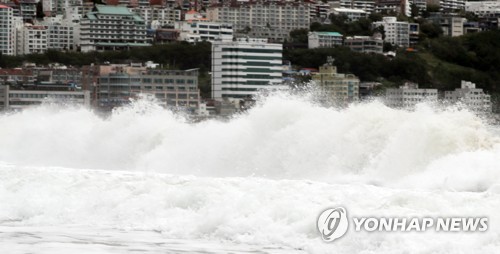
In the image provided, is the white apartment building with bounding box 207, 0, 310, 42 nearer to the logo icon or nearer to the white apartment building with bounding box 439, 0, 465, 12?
the white apartment building with bounding box 439, 0, 465, 12

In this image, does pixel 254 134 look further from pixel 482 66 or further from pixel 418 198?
pixel 482 66

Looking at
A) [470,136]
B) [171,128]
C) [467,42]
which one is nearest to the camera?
[470,136]

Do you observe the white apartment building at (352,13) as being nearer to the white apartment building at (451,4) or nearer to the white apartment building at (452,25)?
the white apartment building at (452,25)

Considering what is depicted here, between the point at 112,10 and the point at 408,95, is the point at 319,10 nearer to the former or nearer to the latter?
the point at 112,10

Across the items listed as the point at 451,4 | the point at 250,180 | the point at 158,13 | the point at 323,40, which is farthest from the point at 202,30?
the point at 250,180

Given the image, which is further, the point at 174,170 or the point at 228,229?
the point at 174,170

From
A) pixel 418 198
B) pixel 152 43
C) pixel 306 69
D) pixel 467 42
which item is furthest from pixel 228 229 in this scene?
pixel 467 42

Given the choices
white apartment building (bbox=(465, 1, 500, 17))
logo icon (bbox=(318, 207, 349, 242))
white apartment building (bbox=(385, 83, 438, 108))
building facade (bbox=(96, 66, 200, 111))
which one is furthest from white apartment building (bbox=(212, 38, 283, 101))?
logo icon (bbox=(318, 207, 349, 242))
